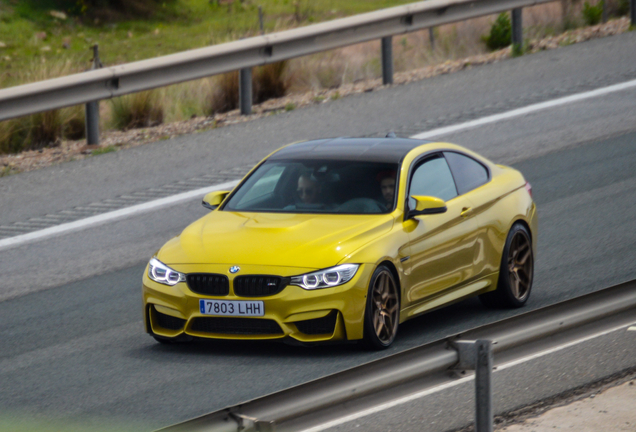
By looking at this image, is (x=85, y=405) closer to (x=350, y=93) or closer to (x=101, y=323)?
(x=101, y=323)

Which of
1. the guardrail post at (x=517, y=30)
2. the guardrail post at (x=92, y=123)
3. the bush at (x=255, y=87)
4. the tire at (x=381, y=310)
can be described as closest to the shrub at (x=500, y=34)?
the guardrail post at (x=517, y=30)

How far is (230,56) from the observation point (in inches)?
632

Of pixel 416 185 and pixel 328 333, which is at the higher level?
pixel 416 185

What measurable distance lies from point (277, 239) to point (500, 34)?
13755 mm

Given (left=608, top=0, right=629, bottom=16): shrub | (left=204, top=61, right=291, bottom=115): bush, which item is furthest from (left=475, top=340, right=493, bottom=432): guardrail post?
(left=608, top=0, right=629, bottom=16): shrub

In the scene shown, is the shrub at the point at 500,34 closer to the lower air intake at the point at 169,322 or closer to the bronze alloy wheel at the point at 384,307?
the bronze alloy wheel at the point at 384,307

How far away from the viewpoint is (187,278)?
789cm

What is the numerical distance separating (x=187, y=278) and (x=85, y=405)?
46.8 inches

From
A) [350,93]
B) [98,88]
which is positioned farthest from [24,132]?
[350,93]

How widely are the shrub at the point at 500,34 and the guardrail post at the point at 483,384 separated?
16432 millimetres

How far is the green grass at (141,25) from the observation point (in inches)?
1282

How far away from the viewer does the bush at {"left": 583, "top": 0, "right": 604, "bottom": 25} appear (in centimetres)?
2184

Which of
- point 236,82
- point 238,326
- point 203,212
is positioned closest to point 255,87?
point 236,82

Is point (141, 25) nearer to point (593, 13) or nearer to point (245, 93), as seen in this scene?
point (593, 13)
